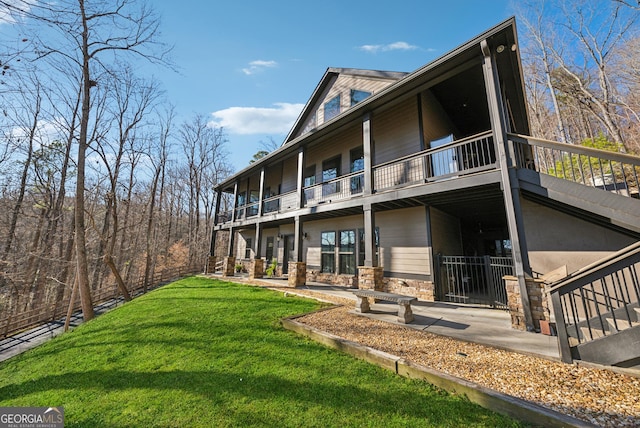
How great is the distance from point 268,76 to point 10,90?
9.47 meters

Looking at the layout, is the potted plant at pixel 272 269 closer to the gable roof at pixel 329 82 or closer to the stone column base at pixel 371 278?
the stone column base at pixel 371 278

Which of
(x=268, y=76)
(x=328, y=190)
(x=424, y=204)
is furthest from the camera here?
(x=268, y=76)

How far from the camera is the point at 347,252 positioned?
10773 mm

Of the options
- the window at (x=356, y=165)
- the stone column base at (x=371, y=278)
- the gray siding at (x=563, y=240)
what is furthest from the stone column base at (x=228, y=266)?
the gray siding at (x=563, y=240)

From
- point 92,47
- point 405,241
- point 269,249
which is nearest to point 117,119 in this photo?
point 92,47

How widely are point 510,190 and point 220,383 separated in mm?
6724

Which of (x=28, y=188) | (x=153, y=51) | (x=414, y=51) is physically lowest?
(x=28, y=188)

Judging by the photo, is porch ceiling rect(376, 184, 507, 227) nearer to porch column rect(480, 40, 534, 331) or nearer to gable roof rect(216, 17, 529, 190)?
porch column rect(480, 40, 534, 331)

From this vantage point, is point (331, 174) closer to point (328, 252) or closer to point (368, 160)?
point (328, 252)

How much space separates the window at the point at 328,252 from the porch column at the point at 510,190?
7143 millimetres

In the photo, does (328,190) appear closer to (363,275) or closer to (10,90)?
(363,275)

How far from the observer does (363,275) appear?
25.3ft

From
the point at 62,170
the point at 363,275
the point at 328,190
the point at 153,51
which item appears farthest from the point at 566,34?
the point at 62,170

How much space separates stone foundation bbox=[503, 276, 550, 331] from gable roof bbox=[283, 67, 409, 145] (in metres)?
9.25
